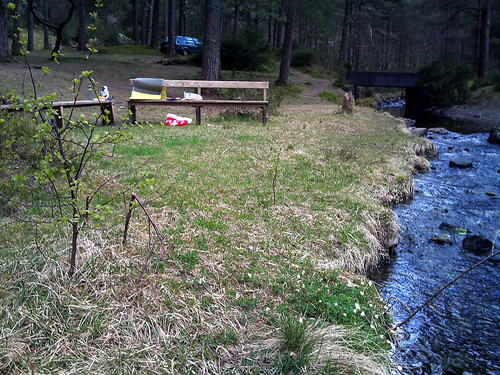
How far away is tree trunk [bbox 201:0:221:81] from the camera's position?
47.4ft

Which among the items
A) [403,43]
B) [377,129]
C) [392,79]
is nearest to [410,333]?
[377,129]

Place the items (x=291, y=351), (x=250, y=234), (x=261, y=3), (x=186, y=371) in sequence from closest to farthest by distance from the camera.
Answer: (x=186, y=371), (x=291, y=351), (x=250, y=234), (x=261, y=3)

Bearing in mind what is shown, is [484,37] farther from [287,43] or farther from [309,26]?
[287,43]

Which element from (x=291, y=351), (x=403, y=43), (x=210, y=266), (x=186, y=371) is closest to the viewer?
(x=186, y=371)

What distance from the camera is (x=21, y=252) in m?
3.72

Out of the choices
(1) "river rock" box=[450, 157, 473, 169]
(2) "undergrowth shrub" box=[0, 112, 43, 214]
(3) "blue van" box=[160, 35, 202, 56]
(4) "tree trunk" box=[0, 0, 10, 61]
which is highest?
(3) "blue van" box=[160, 35, 202, 56]

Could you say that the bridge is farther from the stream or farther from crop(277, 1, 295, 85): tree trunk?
the stream

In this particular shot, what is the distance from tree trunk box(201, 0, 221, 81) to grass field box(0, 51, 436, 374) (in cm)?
871

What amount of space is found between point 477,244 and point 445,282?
132 cm

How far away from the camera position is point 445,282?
16.3ft

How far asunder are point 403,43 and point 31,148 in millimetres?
52462

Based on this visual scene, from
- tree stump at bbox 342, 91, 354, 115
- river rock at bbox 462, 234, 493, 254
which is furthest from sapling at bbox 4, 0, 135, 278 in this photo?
tree stump at bbox 342, 91, 354, 115

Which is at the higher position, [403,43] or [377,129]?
[403,43]

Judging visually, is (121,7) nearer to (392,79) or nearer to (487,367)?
(392,79)
